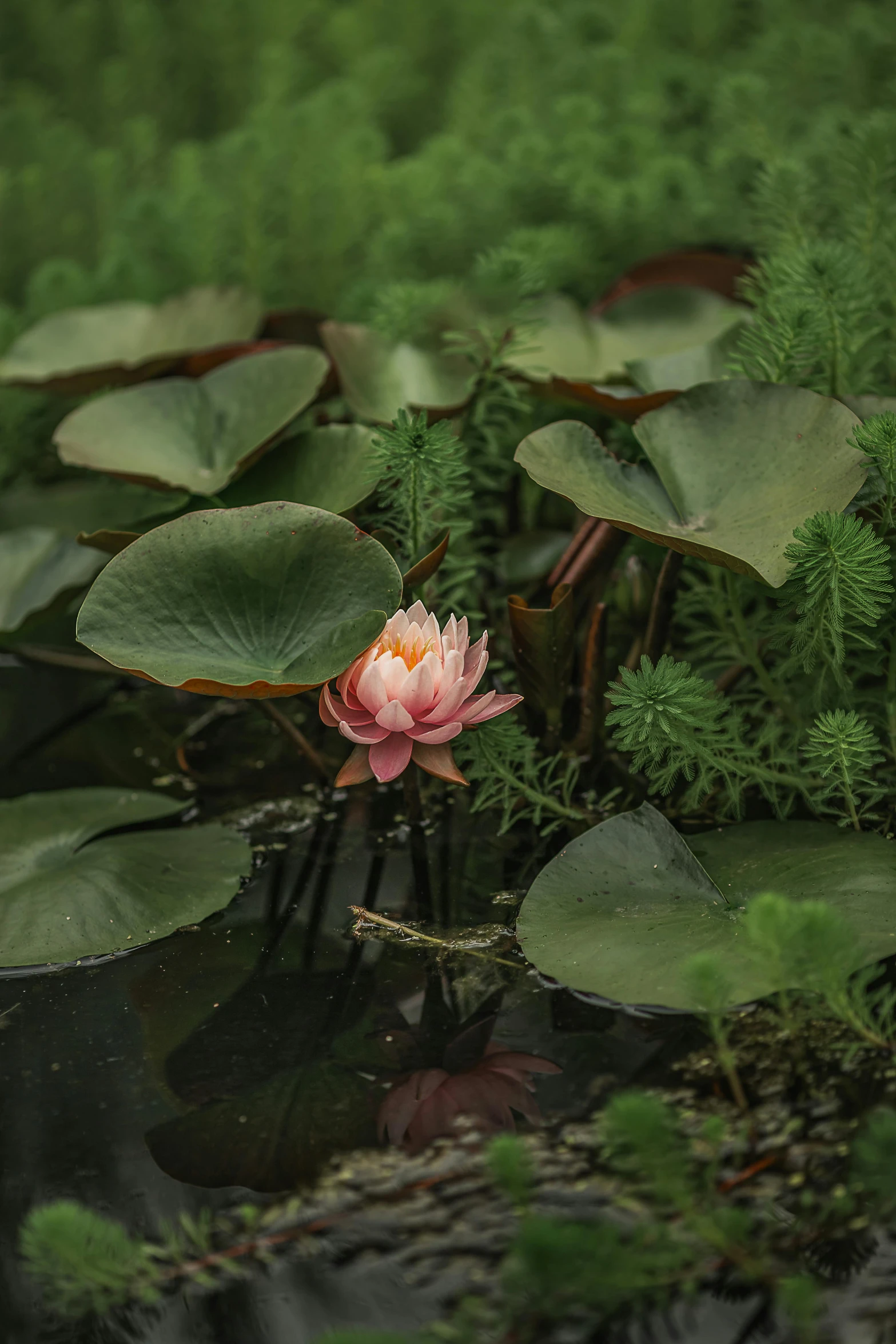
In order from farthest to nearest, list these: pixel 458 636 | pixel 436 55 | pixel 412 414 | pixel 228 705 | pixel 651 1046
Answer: pixel 436 55 < pixel 228 705 < pixel 412 414 < pixel 458 636 < pixel 651 1046

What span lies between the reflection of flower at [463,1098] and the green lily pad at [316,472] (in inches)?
21.2

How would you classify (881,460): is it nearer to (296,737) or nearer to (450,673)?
(450,673)

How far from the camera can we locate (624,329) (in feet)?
5.37

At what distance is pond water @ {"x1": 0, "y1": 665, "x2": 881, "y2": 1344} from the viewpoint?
701 millimetres

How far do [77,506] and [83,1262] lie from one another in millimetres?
1218

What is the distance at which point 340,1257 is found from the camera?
71 cm

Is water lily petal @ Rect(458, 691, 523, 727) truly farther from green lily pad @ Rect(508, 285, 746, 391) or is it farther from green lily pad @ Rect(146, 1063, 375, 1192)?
green lily pad @ Rect(508, 285, 746, 391)

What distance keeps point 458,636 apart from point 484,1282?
1.61 feet

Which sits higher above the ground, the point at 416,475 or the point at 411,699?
the point at 416,475

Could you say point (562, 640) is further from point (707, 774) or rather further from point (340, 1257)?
point (340, 1257)

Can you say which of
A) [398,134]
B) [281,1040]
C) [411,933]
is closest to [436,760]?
[411,933]

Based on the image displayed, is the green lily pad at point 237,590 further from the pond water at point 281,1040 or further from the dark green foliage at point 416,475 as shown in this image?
the pond water at point 281,1040

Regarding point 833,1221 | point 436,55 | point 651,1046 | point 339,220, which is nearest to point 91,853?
point 651,1046

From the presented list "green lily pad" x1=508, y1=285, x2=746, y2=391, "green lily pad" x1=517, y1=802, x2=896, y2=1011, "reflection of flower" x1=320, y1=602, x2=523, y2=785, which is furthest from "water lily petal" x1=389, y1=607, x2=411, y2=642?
"green lily pad" x1=508, y1=285, x2=746, y2=391
